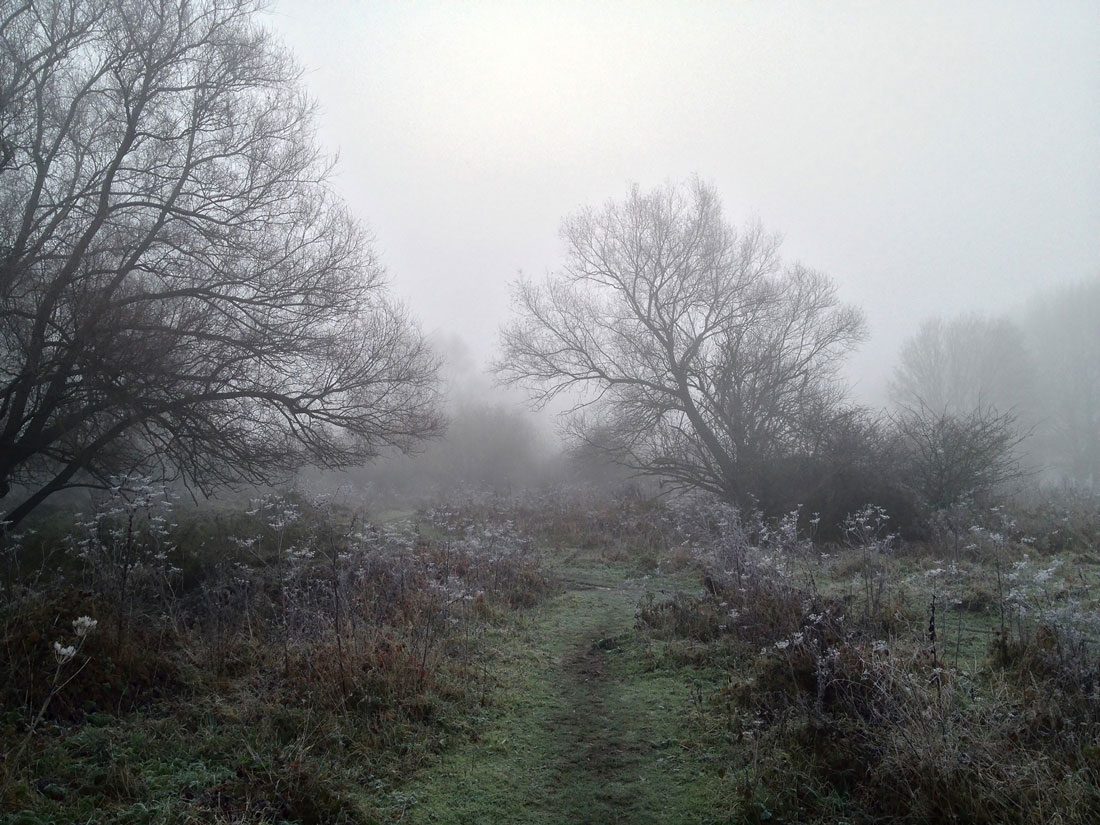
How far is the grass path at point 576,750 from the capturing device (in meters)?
4.01

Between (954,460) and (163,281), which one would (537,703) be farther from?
(954,460)

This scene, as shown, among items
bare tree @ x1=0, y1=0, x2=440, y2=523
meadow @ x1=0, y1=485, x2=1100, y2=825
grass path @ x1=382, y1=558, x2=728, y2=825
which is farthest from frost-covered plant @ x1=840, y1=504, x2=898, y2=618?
bare tree @ x1=0, y1=0, x2=440, y2=523

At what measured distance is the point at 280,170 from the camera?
1109 centimetres

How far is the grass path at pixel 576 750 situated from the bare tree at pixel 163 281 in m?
5.69

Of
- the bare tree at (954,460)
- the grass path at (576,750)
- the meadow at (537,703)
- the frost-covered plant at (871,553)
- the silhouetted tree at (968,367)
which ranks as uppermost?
the silhouetted tree at (968,367)

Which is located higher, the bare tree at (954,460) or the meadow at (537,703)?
the bare tree at (954,460)

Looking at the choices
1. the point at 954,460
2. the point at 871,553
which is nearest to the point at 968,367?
the point at 954,460

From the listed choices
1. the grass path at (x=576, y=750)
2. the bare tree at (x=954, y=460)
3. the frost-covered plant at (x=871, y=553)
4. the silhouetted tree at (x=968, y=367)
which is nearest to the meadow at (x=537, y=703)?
the grass path at (x=576, y=750)

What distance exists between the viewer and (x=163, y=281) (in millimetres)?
10531

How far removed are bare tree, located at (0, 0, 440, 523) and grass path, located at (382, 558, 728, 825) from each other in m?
5.69

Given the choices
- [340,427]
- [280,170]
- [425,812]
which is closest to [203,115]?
[280,170]

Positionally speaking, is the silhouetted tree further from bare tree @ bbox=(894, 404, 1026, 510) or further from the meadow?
the meadow

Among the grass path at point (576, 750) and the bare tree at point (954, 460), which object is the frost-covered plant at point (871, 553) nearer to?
the grass path at point (576, 750)

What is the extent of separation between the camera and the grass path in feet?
13.1
